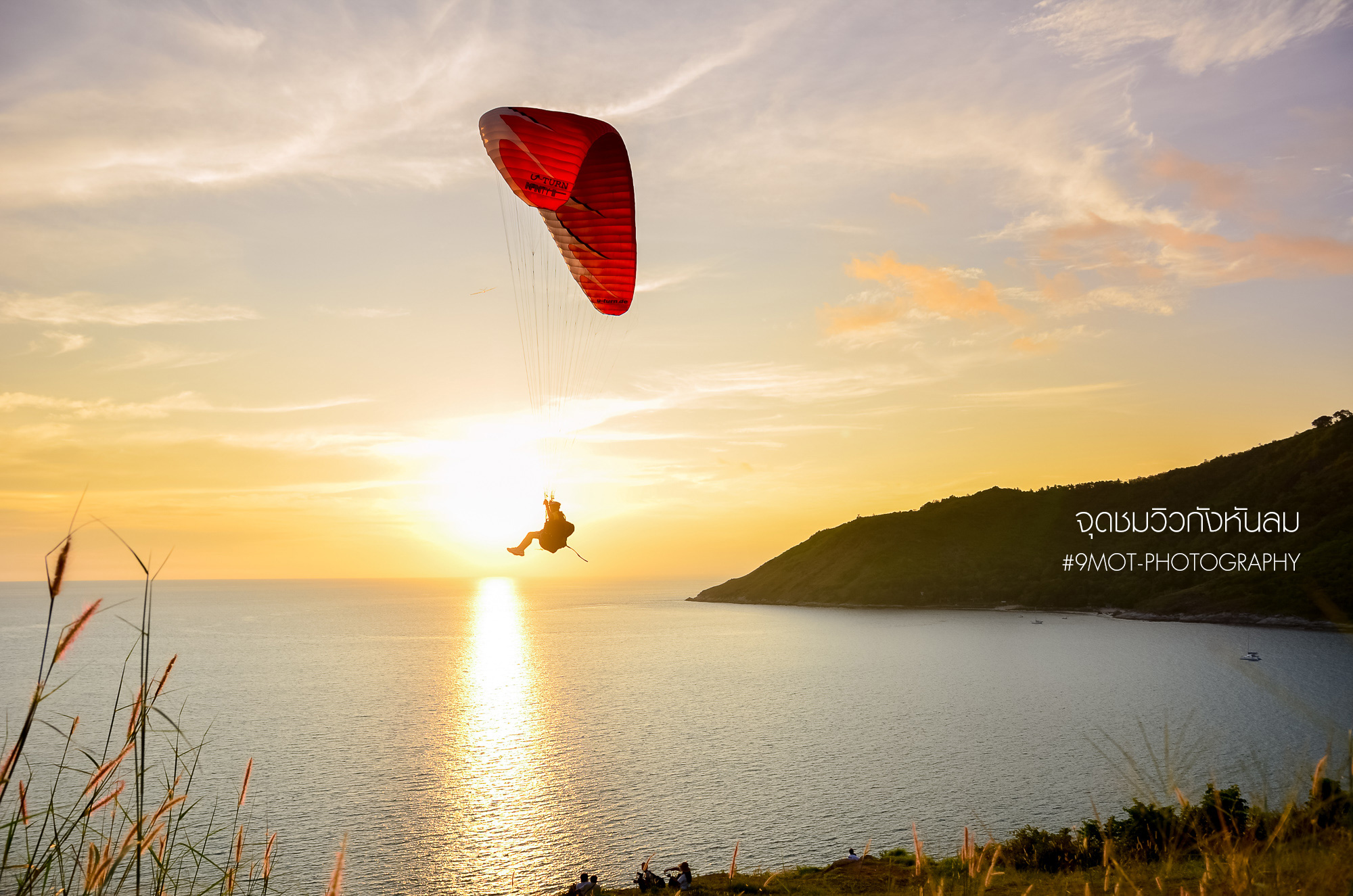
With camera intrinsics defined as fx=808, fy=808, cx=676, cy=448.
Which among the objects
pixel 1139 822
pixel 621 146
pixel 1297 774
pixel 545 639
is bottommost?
pixel 545 639

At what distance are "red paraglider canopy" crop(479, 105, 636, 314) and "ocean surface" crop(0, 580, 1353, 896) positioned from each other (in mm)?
11184

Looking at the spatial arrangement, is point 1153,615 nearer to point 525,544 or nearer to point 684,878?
point 684,878

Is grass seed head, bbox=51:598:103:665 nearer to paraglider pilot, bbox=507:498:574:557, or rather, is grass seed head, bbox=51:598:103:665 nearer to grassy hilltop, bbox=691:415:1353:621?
paraglider pilot, bbox=507:498:574:557

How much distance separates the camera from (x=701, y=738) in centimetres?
6378

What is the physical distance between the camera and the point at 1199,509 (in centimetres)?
16538

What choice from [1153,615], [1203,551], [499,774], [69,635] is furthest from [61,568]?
[1203,551]

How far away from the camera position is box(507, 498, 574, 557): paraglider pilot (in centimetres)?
1455

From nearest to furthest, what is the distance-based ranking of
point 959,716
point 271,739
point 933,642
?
point 271,739 < point 959,716 < point 933,642

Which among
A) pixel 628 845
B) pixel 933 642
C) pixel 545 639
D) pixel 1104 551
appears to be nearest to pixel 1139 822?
pixel 628 845

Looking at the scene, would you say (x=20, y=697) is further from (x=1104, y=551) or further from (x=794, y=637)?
(x=1104, y=551)

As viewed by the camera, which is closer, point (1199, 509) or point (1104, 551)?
point (1199, 509)

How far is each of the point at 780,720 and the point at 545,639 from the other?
310 ft

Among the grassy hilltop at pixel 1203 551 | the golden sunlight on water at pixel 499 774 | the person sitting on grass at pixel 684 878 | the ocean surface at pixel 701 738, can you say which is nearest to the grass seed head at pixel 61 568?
the ocean surface at pixel 701 738

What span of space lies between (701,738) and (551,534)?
53.6 metres
